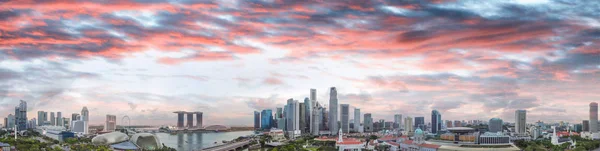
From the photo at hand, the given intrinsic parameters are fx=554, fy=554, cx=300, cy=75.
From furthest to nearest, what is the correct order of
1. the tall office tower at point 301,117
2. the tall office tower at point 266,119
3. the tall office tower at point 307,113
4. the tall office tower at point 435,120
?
the tall office tower at point 266,119, the tall office tower at point 307,113, the tall office tower at point 301,117, the tall office tower at point 435,120

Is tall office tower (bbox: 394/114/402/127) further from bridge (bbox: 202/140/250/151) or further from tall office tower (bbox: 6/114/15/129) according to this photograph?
tall office tower (bbox: 6/114/15/129)

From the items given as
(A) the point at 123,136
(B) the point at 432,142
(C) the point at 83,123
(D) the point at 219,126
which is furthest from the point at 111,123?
(B) the point at 432,142

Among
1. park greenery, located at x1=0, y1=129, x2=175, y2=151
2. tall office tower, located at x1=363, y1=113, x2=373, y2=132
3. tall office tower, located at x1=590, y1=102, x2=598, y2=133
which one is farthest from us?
tall office tower, located at x1=363, y1=113, x2=373, y2=132

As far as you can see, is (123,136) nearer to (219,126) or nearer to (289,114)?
(289,114)

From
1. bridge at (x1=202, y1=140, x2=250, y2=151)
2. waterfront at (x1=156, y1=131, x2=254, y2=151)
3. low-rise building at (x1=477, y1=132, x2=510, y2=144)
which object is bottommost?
waterfront at (x1=156, y1=131, x2=254, y2=151)

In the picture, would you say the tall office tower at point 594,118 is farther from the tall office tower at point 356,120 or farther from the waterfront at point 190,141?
the waterfront at point 190,141

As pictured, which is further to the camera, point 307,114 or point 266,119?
point 266,119

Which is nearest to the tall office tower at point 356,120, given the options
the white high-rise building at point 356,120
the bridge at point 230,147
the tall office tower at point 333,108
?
the white high-rise building at point 356,120

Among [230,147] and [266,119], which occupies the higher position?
[266,119]

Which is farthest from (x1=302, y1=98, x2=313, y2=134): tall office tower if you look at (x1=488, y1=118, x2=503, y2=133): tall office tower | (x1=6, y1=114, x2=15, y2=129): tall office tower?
(x1=6, y1=114, x2=15, y2=129): tall office tower

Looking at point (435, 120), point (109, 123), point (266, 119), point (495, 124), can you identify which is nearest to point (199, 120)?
point (266, 119)

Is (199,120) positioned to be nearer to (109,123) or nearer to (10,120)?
(109,123)

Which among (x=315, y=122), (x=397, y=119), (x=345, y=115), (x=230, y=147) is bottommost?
(x=230, y=147)
